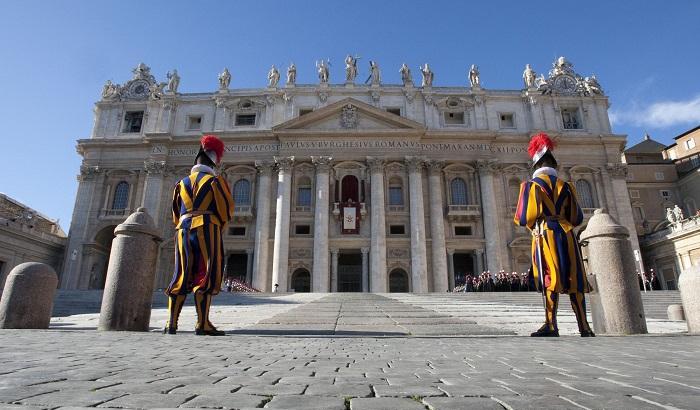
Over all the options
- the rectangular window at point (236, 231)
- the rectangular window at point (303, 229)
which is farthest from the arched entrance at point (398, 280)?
the rectangular window at point (236, 231)

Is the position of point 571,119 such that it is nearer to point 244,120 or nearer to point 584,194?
point 584,194

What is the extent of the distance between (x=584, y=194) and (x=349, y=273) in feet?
62.5

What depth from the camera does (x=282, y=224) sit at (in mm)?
30125

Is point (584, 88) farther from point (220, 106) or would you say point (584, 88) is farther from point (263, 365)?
point (263, 365)

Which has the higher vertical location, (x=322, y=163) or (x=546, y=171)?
(x=322, y=163)

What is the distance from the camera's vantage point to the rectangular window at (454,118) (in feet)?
114

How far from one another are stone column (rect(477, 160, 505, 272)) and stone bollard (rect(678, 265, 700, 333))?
22.4m

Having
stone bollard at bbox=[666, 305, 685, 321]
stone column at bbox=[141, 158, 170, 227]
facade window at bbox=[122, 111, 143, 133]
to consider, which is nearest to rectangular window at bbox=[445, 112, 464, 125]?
stone column at bbox=[141, 158, 170, 227]

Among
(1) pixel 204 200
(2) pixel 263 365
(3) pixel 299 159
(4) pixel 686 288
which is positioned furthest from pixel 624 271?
(3) pixel 299 159

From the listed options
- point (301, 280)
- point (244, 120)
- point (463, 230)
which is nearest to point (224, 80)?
point (244, 120)

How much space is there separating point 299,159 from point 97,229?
52.5ft

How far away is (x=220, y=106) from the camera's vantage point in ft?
115

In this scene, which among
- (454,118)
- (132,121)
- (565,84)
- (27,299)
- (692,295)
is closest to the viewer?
(692,295)

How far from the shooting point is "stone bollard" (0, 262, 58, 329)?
25.7 feet
